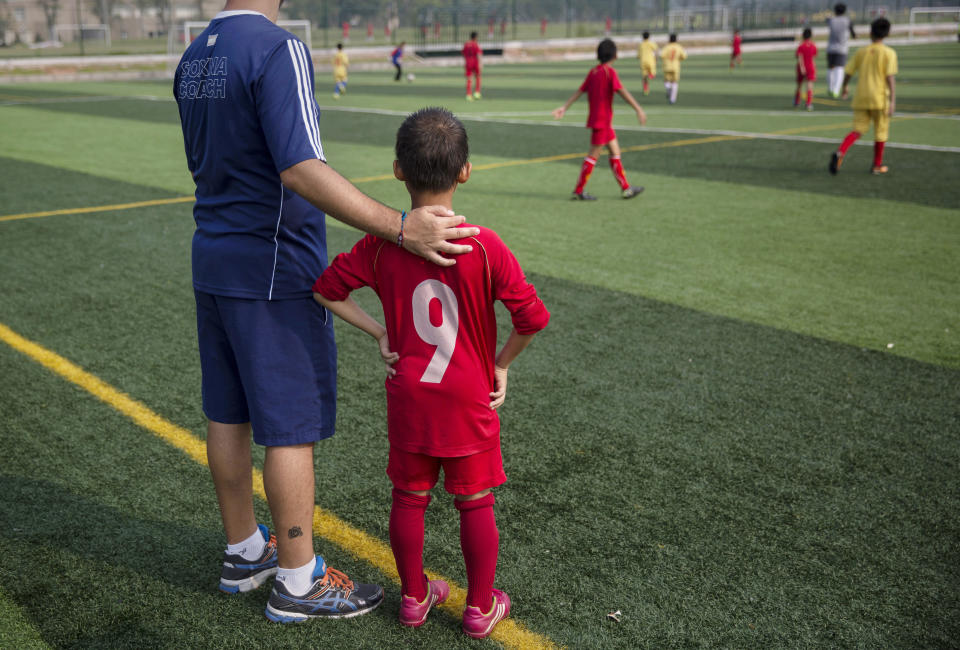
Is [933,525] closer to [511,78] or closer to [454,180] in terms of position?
[454,180]

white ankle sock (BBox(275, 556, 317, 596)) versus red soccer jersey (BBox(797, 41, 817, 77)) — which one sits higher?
red soccer jersey (BBox(797, 41, 817, 77))

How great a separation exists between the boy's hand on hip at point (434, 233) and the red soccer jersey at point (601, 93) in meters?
7.88

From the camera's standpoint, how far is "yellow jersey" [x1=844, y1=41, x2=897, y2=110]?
1109cm

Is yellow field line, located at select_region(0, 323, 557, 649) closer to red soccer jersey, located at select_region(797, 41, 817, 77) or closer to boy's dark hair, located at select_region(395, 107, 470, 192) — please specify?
boy's dark hair, located at select_region(395, 107, 470, 192)

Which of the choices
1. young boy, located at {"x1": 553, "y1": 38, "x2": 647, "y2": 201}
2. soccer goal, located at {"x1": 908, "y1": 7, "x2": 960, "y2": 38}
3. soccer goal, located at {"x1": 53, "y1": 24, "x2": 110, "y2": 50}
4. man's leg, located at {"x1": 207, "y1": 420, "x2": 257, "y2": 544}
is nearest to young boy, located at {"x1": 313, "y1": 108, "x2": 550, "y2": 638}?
man's leg, located at {"x1": 207, "y1": 420, "x2": 257, "y2": 544}

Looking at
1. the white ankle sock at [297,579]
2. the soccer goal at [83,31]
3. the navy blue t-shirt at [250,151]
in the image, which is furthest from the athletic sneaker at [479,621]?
the soccer goal at [83,31]

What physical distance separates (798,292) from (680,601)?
13.3 feet

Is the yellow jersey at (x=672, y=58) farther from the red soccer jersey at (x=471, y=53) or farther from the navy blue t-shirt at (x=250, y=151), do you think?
the navy blue t-shirt at (x=250, y=151)

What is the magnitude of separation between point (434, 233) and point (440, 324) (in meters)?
0.28

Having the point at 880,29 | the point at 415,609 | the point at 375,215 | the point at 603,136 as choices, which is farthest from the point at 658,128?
the point at 375,215

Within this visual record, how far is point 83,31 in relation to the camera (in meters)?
53.7

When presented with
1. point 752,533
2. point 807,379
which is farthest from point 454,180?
point 807,379

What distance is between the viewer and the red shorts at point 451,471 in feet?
8.31

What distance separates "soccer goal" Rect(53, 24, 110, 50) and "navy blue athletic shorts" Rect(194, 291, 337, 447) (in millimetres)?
50125
